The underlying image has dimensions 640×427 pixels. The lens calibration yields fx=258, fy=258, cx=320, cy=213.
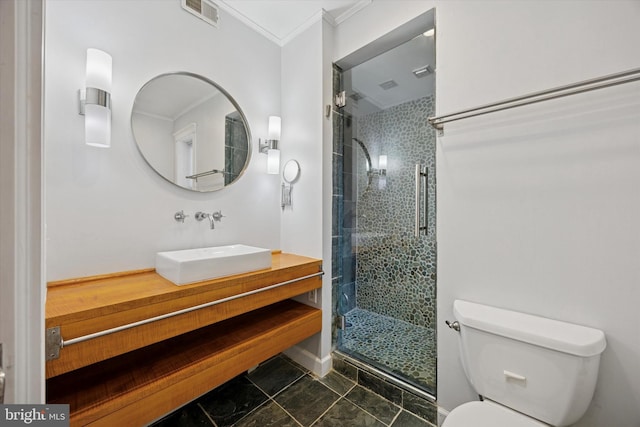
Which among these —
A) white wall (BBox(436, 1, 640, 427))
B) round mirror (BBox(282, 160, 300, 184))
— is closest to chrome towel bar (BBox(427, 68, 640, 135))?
white wall (BBox(436, 1, 640, 427))

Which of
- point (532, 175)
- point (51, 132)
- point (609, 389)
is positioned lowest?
point (609, 389)

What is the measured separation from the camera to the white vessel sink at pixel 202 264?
117 cm

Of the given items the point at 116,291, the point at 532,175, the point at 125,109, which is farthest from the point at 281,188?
the point at 532,175

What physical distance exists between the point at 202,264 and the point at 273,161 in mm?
976

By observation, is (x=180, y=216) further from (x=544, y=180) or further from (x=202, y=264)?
(x=544, y=180)

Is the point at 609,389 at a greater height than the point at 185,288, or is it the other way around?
the point at 185,288

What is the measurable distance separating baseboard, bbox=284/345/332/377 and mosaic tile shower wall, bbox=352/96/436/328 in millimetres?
563

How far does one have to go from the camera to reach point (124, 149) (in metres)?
1.36

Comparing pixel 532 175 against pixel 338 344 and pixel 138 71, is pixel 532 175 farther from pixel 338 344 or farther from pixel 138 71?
pixel 138 71

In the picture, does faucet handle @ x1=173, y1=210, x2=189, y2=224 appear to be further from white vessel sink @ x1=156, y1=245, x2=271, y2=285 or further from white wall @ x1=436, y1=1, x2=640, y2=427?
white wall @ x1=436, y1=1, x2=640, y2=427

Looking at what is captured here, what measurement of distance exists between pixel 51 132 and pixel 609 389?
2491 millimetres

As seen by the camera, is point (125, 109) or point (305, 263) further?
point (305, 263)

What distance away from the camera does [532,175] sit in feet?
3.61

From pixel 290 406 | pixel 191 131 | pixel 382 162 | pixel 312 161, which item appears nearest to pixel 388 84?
pixel 382 162
